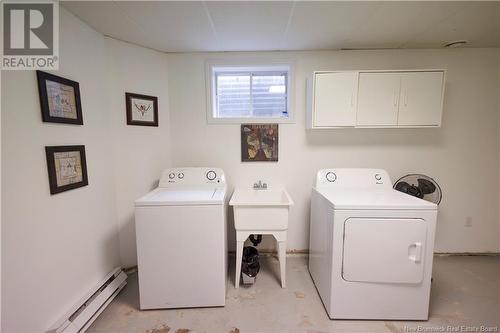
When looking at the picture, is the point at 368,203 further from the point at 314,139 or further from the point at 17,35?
the point at 17,35

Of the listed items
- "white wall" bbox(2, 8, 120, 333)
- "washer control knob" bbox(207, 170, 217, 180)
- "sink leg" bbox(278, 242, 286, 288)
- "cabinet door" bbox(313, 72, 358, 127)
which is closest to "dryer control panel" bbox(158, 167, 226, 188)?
"washer control knob" bbox(207, 170, 217, 180)

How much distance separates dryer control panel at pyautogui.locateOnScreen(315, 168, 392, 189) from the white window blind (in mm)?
853

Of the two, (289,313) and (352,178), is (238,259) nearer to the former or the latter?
(289,313)

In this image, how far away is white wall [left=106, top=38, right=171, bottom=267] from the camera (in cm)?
192

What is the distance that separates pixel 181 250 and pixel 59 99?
53.0 inches

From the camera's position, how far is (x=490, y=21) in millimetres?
1618

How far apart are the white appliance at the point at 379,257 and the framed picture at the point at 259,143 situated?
89cm

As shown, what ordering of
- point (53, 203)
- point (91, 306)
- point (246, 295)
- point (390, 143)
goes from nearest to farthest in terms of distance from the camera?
point (53, 203)
point (91, 306)
point (246, 295)
point (390, 143)

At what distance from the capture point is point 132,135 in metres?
2.02

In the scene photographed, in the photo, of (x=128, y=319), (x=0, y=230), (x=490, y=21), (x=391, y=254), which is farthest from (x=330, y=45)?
(x=128, y=319)

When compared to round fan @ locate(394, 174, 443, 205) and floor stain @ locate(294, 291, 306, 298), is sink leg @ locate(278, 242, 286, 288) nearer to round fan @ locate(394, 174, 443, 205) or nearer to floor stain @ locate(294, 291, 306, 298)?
floor stain @ locate(294, 291, 306, 298)

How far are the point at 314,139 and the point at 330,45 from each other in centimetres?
93

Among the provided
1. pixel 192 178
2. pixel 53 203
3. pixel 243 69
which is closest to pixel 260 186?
pixel 192 178

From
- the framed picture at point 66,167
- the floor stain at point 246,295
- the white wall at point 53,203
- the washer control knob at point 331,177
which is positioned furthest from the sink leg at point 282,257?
the framed picture at point 66,167
